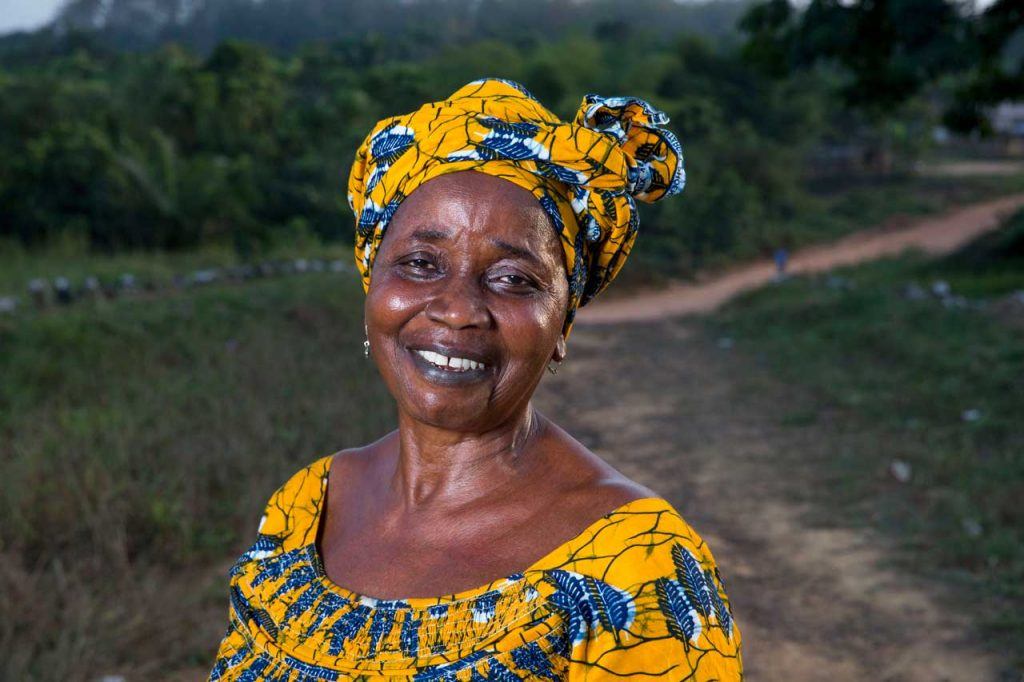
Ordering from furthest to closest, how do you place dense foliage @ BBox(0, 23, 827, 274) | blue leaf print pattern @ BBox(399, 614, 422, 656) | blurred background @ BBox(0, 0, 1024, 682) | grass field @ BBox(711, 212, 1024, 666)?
1. dense foliage @ BBox(0, 23, 827, 274)
2. grass field @ BBox(711, 212, 1024, 666)
3. blurred background @ BBox(0, 0, 1024, 682)
4. blue leaf print pattern @ BBox(399, 614, 422, 656)

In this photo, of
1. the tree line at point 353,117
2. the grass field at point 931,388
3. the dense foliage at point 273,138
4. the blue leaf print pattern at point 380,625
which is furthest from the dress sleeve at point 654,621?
the dense foliage at point 273,138

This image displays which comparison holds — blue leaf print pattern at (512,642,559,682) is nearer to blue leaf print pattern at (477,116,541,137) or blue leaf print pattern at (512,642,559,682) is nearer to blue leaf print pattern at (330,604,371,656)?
blue leaf print pattern at (330,604,371,656)

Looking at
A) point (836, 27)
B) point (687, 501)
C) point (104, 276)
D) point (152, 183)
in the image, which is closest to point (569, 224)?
point (687, 501)

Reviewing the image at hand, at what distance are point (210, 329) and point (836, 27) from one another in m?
6.89

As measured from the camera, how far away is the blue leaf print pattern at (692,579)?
121 cm

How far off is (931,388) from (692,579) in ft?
20.1

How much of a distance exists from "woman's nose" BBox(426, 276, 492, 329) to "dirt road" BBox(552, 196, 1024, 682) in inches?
108

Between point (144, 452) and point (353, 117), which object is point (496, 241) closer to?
point (144, 452)

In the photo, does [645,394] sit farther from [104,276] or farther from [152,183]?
[152,183]

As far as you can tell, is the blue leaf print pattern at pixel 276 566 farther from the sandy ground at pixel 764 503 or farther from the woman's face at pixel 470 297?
the sandy ground at pixel 764 503

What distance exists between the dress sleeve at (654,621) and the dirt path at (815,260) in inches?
415

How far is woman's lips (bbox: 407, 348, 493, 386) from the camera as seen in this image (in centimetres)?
143

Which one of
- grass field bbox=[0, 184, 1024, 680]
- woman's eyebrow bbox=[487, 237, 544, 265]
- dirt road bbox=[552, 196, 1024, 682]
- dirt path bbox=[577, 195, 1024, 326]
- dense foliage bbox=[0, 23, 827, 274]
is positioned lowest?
dirt path bbox=[577, 195, 1024, 326]

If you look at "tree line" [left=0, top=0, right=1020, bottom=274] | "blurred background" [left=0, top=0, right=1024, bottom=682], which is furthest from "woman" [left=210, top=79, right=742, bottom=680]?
"tree line" [left=0, top=0, right=1020, bottom=274]
